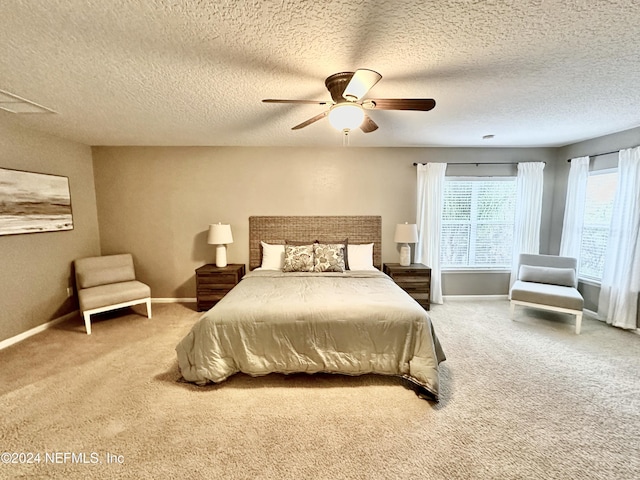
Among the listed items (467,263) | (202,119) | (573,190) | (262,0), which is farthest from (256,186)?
(573,190)

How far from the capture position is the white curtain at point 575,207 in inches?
148

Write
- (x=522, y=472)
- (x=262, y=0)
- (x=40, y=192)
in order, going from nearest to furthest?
(x=262, y=0)
(x=522, y=472)
(x=40, y=192)


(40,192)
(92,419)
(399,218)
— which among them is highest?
(40,192)

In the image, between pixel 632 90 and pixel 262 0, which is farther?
pixel 632 90

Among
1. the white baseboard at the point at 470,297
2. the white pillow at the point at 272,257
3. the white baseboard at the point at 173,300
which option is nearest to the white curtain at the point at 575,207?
the white baseboard at the point at 470,297

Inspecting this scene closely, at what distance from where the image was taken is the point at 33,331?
10.4ft

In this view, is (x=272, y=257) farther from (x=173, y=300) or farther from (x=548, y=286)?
(x=548, y=286)

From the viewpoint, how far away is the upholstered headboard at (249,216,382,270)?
13.9ft

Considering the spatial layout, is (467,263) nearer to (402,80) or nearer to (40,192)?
(402,80)

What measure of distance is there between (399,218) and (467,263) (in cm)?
136

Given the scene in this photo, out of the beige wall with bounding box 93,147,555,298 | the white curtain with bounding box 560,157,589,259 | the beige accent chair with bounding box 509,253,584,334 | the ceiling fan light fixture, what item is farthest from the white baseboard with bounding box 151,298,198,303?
the white curtain with bounding box 560,157,589,259

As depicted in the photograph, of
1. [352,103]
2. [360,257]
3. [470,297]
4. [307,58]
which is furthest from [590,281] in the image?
[307,58]

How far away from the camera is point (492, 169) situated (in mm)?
4238

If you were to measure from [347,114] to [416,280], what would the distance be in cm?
280
